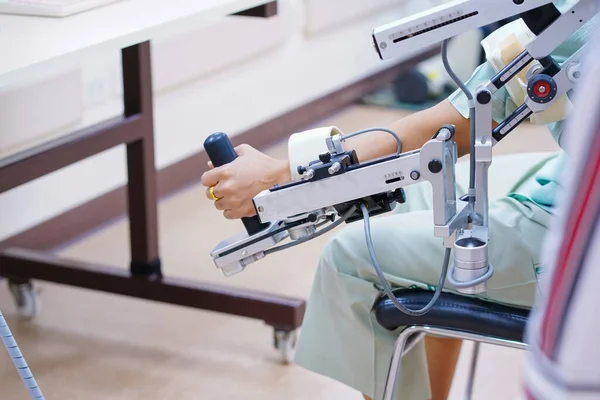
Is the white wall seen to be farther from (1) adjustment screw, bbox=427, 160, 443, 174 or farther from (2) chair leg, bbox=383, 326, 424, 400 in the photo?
(1) adjustment screw, bbox=427, 160, 443, 174

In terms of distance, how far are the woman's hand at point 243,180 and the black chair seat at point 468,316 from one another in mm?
231

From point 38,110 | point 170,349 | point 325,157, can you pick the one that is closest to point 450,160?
point 325,157

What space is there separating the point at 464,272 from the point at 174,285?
1.18 m

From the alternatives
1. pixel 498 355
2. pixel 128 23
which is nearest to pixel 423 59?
pixel 498 355

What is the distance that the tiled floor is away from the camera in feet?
5.99

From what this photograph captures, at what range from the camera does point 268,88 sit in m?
3.29

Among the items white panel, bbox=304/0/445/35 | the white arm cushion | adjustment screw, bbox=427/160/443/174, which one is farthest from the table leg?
white panel, bbox=304/0/445/35

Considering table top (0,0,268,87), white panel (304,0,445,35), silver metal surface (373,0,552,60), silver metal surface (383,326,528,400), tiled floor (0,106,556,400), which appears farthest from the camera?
white panel (304,0,445,35)

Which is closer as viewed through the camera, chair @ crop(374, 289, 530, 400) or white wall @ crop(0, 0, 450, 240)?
chair @ crop(374, 289, 530, 400)

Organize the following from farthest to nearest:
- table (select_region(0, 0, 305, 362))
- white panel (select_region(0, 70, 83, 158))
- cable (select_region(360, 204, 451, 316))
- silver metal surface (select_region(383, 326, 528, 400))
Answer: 1. white panel (select_region(0, 70, 83, 158))
2. table (select_region(0, 0, 305, 362))
3. silver metal surface (select_region(383, 326, 528, 400))
4. cable (select_region(360, 204, 451, 316))

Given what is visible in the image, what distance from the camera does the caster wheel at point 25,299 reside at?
2.14 metres

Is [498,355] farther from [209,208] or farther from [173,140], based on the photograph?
[173,140]

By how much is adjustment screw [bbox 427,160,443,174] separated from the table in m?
0.62

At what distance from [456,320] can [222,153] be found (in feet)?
1.21
